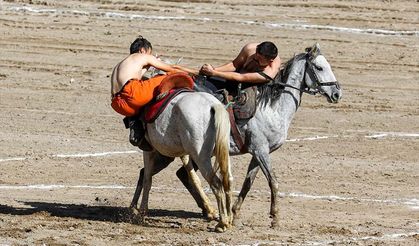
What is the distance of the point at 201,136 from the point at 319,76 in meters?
1.96

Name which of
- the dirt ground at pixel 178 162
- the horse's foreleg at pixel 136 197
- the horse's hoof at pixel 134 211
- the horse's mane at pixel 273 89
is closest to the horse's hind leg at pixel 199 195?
the dirt ground at pixel 178 162

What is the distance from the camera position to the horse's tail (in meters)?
13.3

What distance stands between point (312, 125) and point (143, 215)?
7.18 m

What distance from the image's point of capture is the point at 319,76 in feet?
47.9

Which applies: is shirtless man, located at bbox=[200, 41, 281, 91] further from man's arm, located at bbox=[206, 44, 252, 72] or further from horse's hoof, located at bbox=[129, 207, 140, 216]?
horse's hoof, located at bbox=[129, 207, 140, 216]

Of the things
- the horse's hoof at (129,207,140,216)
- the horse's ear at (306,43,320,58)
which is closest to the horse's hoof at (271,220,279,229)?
the horse's hoof at (129,207,140,216)

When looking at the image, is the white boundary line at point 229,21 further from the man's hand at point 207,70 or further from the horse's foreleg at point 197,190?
the man's hand at point 207,70

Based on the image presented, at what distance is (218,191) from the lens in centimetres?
1350

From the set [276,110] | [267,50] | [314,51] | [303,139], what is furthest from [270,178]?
[303,139]

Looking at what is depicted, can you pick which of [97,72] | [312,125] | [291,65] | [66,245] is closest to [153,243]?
[66,245]

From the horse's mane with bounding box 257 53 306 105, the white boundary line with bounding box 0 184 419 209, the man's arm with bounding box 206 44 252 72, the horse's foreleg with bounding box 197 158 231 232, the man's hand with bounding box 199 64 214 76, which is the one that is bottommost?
the white boundary line with bounding box 0 184 419 209

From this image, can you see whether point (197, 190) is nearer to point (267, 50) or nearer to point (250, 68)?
point (250, 68)

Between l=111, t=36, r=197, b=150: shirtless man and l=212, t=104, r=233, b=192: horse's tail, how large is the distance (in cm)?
84

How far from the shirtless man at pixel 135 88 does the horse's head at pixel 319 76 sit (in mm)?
A: 1441
